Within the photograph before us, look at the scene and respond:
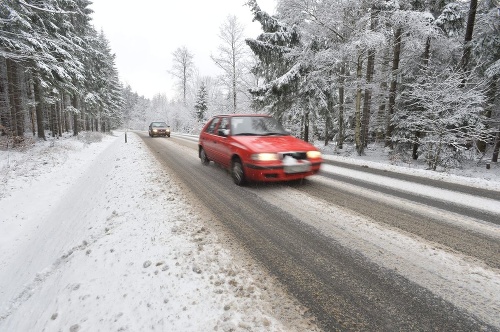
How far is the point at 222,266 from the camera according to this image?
258 centimetres

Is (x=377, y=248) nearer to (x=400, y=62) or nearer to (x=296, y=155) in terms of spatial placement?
(x=296, y=155)

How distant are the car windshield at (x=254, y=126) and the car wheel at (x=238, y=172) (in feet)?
2.88

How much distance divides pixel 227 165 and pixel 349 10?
36.7ft

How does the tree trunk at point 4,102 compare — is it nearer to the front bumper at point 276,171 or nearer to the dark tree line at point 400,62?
the dark tree line at point 400,62

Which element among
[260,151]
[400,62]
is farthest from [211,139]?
[400,62]

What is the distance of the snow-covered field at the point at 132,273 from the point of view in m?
1.99

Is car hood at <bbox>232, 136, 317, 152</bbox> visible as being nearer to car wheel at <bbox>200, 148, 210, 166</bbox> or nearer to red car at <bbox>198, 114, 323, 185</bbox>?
red car at <bbox>198, 114, 323, 185</bbox>

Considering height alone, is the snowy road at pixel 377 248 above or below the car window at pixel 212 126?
below

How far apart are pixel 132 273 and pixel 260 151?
3.20 meters

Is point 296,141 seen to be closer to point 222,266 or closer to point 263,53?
point 222,266

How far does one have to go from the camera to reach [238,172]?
18.7 ft

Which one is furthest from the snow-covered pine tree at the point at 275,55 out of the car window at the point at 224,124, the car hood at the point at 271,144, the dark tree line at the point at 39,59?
the dark tree line at the point at 39,59

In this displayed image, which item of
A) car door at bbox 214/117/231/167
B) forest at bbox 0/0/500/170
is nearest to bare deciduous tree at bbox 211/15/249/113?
forest at bbox 0/0/500/170

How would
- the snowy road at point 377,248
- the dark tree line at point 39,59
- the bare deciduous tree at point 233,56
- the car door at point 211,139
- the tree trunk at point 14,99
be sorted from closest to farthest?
the snowy road at point 377,248 → the car door at point 211,139 → the dark tree line at point 39,59 → the tree trunk at point 14,99 → the bare deciduous tree at point 233,56
